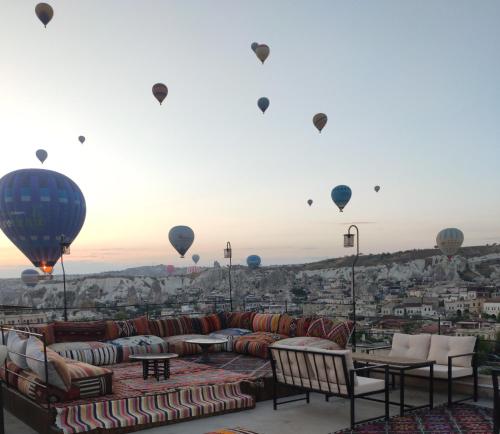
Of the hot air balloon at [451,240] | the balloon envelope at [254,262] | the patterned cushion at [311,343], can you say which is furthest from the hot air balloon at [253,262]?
the patterned cushion at [311,343]

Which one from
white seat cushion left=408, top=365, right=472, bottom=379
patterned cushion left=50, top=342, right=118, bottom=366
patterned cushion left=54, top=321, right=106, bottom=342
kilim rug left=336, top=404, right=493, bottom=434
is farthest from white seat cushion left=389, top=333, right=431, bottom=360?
patterned cushion left=54, top=321, right=106, bottom=342

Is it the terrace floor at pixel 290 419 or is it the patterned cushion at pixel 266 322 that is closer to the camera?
the terrace floor at pixel 290 419

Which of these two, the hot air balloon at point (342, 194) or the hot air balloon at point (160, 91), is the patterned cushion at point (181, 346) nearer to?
the hot air balloon at point (160, 91)

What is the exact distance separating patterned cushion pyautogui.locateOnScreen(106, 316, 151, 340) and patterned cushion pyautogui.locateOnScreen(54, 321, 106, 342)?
79mm

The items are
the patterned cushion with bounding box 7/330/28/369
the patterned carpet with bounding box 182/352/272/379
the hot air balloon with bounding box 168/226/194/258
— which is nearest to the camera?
the patterned cushion with bounding box 7/330/28/369

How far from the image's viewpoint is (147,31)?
477 inches

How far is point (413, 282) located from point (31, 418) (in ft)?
98.3

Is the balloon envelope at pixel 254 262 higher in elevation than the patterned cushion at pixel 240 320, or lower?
higher

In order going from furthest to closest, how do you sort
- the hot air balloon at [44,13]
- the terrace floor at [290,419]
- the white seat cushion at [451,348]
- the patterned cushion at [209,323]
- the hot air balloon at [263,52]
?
the hot air balloon at [263,52] → the hot air balloon at [44,13] → the patterned cushion at [209,323] → the white seat cushion at [451,348] → the terrace floor at [290,419]

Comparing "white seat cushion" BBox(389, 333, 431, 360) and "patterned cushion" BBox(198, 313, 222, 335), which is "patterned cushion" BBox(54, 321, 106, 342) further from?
"white seat cushion" BBox(389, 333, 431, 360)

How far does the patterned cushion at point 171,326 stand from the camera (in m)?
8.13

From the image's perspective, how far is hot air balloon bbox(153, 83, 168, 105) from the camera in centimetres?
1526

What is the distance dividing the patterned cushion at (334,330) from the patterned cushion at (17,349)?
364 cm

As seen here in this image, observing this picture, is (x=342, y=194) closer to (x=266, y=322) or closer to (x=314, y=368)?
(x=266, y=322)
